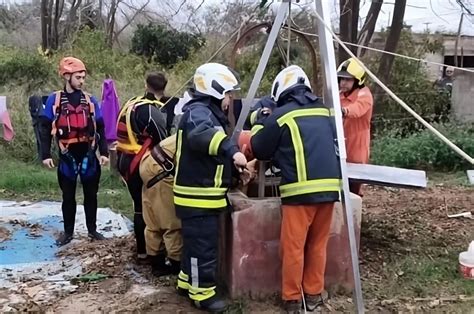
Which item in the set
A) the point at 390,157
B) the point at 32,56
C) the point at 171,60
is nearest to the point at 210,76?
the point at 390,157

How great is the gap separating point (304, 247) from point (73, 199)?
98.6 inches

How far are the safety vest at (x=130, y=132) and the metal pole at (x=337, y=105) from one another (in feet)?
4.61

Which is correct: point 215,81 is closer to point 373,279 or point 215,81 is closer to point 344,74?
point 344,74

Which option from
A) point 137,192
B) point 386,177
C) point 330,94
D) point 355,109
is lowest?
point 137,192

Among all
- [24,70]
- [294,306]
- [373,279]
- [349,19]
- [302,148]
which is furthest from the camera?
[24,70]

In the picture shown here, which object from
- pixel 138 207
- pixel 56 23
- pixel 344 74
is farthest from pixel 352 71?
pixel 56 23

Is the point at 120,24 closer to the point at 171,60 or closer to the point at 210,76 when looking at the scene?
the point at 171,60

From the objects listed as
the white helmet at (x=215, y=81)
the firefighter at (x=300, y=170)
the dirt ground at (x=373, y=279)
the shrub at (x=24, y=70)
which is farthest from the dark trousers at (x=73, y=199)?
the shrub at (x=24, y=70)

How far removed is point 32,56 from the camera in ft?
51.3

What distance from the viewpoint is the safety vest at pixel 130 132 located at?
496 centimetres

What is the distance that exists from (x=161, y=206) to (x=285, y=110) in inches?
49.2

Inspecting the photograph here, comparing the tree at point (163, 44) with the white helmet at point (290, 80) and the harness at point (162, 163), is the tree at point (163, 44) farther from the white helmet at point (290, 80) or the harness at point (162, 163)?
the white helmet at point (290, 80)

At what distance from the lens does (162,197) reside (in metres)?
4.73

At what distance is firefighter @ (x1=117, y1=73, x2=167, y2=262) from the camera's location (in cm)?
491
